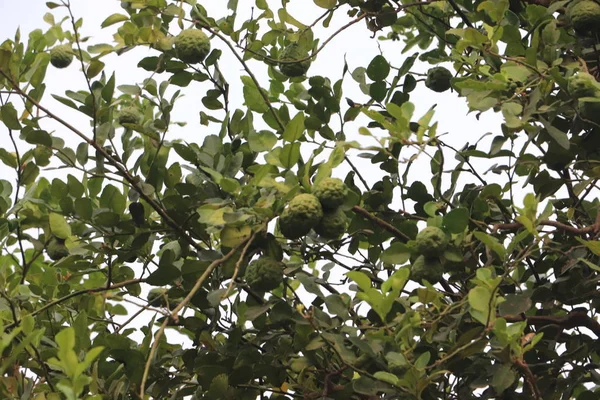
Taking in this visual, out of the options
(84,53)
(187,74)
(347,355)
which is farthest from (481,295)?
(84,53)

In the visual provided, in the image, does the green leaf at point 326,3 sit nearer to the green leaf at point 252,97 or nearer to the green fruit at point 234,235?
the green leaf at point 252,97

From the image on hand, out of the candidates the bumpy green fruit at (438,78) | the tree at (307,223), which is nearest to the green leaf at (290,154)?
the tree at (307,223)

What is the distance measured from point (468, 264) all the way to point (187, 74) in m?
1.03

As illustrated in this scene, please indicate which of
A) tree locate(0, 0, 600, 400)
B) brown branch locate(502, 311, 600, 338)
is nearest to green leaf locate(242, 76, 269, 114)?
tree locate(0, 0, 600, 400)

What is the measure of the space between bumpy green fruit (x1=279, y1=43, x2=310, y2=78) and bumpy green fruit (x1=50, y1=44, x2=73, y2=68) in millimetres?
704

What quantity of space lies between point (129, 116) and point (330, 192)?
0.87 metres

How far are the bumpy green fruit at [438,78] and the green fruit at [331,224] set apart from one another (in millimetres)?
1077

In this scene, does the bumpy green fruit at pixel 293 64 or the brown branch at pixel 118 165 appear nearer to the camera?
the brown branch at pixel 118 165

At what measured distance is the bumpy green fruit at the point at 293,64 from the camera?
2.49m

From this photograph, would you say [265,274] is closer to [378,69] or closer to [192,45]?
[192,45]

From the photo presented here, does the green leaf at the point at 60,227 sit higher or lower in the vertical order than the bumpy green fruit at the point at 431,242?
lower

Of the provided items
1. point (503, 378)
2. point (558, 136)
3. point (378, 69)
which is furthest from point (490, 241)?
point (378, 69)

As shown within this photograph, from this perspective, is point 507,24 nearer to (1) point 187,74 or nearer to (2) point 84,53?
(1) point 187,74

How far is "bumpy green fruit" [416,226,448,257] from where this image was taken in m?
1.97
